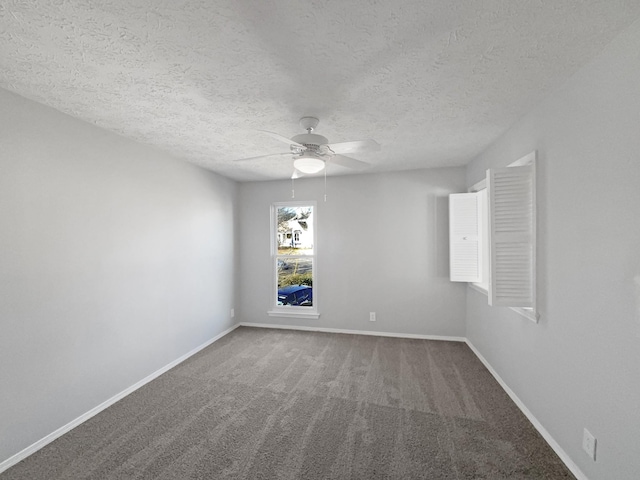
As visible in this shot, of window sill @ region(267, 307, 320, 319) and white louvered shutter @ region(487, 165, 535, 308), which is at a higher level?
white louvered shutter @ region(487, 165, 535, 308)

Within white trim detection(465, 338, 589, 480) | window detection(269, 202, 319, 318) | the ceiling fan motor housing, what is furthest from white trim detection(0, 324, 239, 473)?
white trim detection(465, 338, 589, 480)

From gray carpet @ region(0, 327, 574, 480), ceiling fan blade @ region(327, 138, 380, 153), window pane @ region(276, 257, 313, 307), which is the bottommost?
gray carpet @ region(0, 327, 574, 480)

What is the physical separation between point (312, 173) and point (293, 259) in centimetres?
247

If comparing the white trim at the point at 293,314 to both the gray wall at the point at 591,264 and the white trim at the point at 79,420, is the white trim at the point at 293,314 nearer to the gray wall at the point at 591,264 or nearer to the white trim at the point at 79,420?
the white trim at the point at 79,420

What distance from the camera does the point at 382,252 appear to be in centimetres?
429

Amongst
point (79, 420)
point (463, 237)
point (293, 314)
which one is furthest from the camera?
point (293, 314)

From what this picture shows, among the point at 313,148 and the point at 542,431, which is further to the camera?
the point at 313,148

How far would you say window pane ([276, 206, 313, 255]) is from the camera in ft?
15.4

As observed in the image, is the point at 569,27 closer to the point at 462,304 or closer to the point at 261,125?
the point at 261,125

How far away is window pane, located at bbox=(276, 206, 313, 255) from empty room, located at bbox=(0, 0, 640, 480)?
113cm

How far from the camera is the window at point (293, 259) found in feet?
15.4

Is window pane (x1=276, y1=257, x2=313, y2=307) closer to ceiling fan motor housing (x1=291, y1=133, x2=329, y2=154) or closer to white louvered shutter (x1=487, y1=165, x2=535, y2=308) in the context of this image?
ceiling fan motor housing (x1=291, y1=133, x2=329, y2=154)

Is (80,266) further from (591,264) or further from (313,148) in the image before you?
(591,264)

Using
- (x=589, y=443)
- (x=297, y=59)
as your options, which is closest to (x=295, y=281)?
(x=297, y=59)
